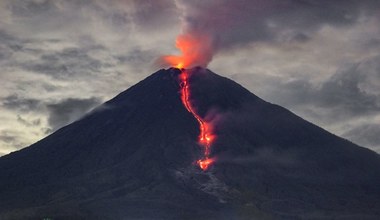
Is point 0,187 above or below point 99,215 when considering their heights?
above

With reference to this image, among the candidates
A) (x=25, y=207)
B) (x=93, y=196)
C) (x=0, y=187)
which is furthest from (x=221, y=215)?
(x=0, y=187)

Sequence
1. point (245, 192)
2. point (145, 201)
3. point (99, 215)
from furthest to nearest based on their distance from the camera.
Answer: point (245, 192) → point (145, 201) → point (99, 215)

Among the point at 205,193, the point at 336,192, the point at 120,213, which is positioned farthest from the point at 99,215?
the point at 336,192

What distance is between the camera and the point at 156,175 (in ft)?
636

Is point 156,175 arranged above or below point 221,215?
above

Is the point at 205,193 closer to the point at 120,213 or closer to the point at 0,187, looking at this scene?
the point at 120,213

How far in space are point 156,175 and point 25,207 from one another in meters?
35.2

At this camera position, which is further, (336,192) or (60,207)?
(336,192)

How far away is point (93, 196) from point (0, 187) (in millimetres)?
30757

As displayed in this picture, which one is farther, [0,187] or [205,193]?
[0,187]

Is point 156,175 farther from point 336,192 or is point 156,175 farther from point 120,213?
point 336,192

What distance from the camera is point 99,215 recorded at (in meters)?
163

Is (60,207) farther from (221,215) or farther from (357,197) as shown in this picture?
(357,197)

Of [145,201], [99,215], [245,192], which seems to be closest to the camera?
[99,215]
